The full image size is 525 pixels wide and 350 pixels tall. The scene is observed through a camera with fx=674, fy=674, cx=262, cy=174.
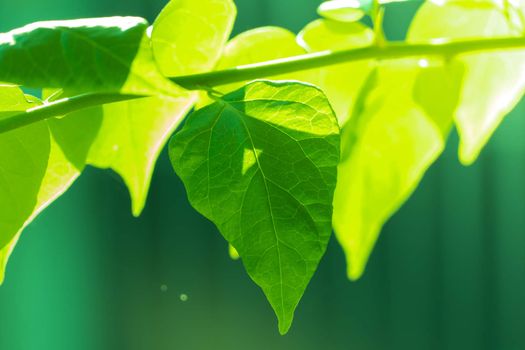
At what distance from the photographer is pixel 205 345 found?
3.94 ft

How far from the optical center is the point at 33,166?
0.08 m

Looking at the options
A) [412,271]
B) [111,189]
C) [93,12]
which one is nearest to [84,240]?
[111,189]

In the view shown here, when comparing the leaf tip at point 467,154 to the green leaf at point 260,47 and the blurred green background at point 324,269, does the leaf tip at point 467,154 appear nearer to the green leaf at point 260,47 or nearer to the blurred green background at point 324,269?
the green leaf at point 260,47

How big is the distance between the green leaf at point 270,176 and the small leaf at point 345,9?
0.03 meters

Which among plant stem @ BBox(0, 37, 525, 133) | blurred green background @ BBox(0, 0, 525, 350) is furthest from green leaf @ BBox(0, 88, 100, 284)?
blurred green background @ BBox(0, 0, 525, 350)

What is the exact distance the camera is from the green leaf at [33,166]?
0.08 m

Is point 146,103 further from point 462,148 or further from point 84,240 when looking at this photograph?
point 84,240

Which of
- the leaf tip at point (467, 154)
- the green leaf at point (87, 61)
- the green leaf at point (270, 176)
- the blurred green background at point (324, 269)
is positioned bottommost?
the blurred green background at point (324, 269)

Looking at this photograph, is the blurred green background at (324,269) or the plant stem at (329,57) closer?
the plant stem at (329,57)

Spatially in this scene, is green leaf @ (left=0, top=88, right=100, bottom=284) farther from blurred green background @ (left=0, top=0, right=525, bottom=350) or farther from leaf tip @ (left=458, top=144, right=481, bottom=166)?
blurred green background @ (left=0, top=0, right=525, bottom=350)

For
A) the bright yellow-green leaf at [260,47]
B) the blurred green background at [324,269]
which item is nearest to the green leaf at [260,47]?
the bright yellow-green leaf at [260,47]

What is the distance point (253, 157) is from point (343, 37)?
5 centimetres

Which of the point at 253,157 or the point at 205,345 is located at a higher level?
the point at 253,157

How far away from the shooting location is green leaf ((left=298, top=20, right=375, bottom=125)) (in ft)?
0.35
